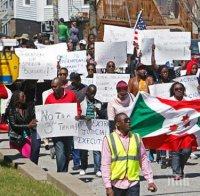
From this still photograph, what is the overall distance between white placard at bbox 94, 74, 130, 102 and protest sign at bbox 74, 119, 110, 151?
240 centimetres

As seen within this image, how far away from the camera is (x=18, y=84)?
18297 millimetres

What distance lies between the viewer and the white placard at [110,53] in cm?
1900

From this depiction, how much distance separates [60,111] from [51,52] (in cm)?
609

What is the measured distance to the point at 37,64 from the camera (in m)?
19.0

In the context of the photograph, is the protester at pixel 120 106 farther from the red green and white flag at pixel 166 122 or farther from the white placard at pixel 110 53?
the white placard at pixel 110 53

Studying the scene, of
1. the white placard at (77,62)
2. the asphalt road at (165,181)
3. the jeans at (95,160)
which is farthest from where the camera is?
the white placard at (77,62)

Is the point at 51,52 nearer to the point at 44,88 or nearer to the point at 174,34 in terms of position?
the point at 44,88

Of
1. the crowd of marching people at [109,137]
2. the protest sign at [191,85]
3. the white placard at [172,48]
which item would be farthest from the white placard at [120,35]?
the protest sign at [191,85]

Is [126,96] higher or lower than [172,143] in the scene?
higher

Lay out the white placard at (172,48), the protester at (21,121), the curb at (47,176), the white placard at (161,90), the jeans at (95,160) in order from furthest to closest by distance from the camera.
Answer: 1. the white placard at (172,48)
2. the white placard at (161,90)
3. the jeans at (95,160)
4. the protester at (21,121)
5. the curb at (47,176)

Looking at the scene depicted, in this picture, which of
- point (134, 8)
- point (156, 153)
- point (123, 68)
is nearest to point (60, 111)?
point (156, 153)

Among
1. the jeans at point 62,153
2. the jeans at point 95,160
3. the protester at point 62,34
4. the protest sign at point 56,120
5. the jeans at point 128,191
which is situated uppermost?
the protester at point 62,34

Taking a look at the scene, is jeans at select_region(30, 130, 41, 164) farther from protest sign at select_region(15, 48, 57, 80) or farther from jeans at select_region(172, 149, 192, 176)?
protest sign at select_region(15, 48, 57, 80)

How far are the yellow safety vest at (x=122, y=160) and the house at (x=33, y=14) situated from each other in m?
34.5
